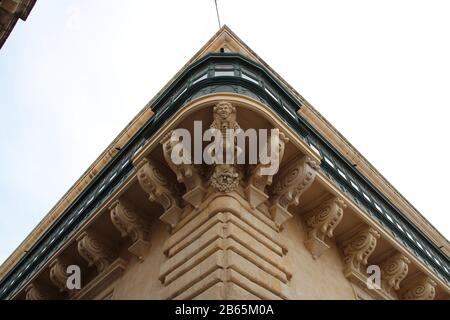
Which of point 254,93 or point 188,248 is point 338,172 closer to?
point 254,93

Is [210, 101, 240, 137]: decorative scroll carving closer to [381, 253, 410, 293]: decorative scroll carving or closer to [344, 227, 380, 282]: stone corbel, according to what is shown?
[344, 227, 380, 282]: stone corbel

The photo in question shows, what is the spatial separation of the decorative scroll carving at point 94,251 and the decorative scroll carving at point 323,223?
17.2ft

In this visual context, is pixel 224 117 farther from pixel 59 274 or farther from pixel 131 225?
pixel 59 274

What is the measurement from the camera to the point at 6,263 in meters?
27.7

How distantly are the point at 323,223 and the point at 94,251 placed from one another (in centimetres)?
590

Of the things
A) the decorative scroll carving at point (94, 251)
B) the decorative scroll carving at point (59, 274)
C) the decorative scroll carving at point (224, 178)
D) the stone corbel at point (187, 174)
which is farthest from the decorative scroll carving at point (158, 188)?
the decorative scroll carving at point (59, 274)

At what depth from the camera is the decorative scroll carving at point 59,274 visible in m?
12.5

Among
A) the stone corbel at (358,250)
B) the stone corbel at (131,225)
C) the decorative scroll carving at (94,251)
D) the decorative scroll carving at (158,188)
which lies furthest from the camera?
the decorative scroll carving at (94,251)

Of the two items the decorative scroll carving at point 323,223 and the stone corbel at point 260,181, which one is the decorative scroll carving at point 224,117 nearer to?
the stone corbel at point 260,181

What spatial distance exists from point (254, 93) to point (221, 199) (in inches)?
130

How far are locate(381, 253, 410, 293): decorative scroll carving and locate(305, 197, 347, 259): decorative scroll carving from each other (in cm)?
258

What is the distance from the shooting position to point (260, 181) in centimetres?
943

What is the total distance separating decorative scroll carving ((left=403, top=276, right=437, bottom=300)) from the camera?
40.9 feet
